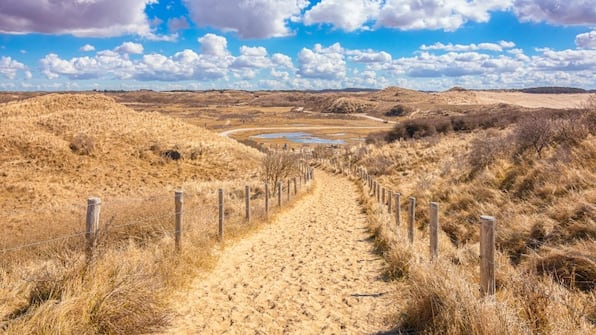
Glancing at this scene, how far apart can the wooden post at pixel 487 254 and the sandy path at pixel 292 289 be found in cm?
144

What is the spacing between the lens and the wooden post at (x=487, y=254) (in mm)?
5246

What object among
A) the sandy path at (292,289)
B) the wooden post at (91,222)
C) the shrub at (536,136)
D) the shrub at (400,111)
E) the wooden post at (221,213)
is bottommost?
the sandy path at (292,289)

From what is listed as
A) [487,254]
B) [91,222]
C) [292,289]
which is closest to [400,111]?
[292,289]

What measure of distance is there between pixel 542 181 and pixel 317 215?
8.69 m

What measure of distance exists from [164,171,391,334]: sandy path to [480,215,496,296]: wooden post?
4.72 feet

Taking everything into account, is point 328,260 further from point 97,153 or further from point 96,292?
point 97,153

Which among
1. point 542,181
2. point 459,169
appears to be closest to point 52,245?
point 542,181

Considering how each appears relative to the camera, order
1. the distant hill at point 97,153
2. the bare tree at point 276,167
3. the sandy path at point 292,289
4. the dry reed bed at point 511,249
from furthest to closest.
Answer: the bare tree at point 276,167, the distant hill at point 97,153, the sandy path at point 292,289, the dry reed bed at point 511,249

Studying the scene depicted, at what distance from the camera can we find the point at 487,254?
5.38 m

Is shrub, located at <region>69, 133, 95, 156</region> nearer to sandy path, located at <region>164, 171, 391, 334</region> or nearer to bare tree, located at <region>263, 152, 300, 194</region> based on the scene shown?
bare tree, located at <region>263, 152, 300, 194</region>

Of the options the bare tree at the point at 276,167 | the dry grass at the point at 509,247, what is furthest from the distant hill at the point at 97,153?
the dry grass at the point at 509,247

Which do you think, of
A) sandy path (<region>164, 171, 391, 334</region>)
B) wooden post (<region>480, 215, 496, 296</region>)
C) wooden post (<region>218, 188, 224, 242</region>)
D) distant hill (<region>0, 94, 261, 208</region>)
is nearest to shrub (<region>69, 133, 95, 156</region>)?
distant hill (<region>0, 94, 261, 208</region>)

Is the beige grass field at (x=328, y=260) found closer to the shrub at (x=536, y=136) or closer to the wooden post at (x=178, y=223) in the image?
the shrub at (x=536, y=136)

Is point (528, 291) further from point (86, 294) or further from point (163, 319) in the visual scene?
point (86, 294)
